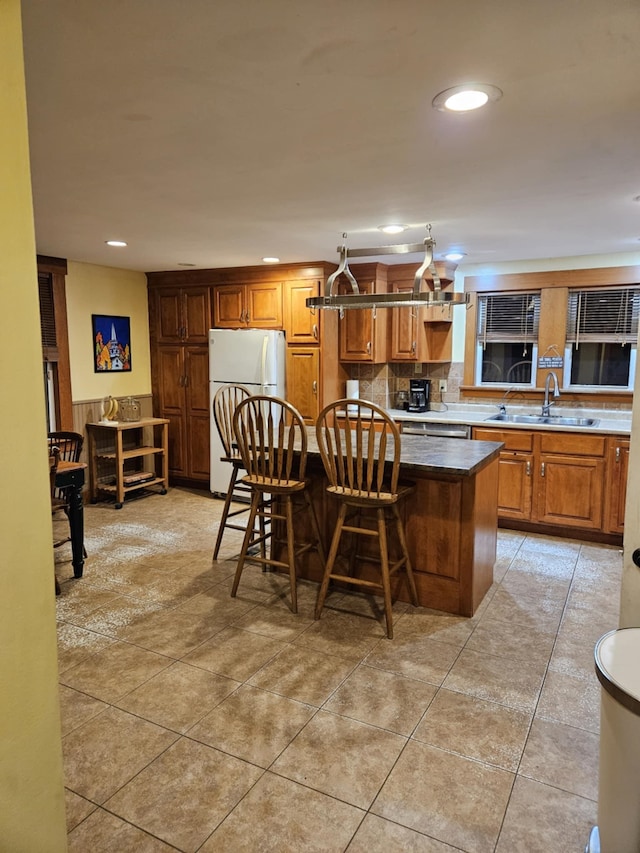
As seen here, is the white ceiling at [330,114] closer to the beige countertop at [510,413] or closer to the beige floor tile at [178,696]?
the beige countertop at [510,413]

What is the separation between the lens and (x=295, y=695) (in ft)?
7.74

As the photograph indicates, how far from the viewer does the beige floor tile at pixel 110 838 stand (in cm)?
164

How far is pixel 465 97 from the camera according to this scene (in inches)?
66.1

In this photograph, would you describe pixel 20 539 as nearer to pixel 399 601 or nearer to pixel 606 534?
pixel 399 601

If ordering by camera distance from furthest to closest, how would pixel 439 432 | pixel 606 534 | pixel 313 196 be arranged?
pixel 439 432 < pixel 606 534 < pixel 313 196

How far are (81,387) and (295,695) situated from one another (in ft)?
12.7

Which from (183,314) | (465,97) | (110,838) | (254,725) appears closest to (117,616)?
(254,725)

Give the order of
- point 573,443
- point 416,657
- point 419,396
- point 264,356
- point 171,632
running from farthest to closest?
point 419,396
point 264,356
point 573,443
point 171,632
point 416,657

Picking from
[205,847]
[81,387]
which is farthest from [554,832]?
[81,387]

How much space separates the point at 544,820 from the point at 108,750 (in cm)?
148

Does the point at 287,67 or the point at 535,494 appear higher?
the point at 287,67

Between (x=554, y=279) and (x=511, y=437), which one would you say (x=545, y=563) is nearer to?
(x=511, y=437)

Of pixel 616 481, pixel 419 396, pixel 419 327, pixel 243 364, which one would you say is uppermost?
pixel 419 327

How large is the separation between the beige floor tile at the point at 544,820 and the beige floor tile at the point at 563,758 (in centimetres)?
4
